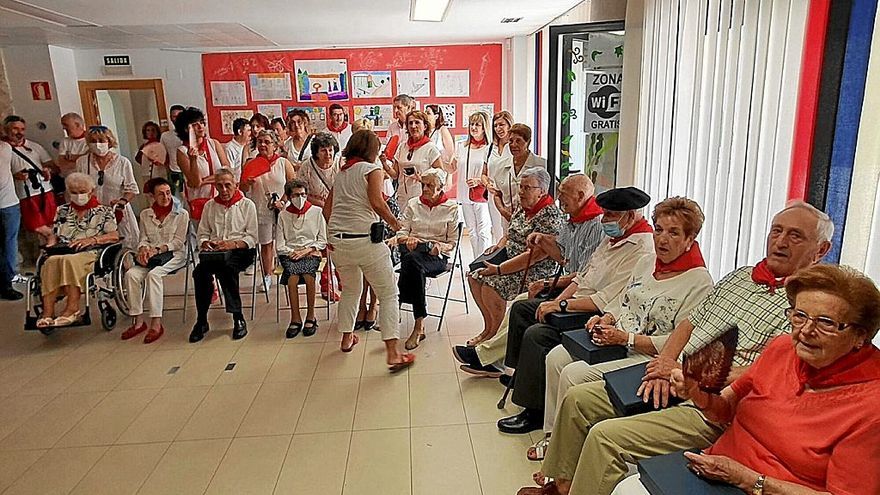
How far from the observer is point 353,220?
11.1ft

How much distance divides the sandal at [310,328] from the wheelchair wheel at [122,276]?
1366mm

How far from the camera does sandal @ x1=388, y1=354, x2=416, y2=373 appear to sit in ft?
11.6

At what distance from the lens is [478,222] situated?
5238mm

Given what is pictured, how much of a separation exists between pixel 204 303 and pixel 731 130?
3.65m

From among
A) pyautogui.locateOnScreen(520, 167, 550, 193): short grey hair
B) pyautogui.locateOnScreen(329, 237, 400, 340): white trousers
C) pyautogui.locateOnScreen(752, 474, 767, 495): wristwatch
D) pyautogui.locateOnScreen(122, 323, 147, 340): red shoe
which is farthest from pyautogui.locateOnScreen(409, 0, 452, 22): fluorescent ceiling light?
pyautogui.locateOnScreen(752, 474, 767, 495): wristwatch

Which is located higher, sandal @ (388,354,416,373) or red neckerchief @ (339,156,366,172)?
red neckerchief @ (339,156,366,172)

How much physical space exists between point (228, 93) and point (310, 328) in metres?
4.23

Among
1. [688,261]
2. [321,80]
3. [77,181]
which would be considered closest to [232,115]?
[321,80]

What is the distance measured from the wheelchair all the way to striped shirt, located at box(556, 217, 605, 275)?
10.7ft

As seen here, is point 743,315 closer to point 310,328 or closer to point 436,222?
point 436,222

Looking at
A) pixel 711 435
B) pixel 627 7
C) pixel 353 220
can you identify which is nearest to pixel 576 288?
pixel 711 435

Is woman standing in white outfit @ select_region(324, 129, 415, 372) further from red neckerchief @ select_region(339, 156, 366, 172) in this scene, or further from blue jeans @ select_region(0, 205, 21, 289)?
blue jeans @ select_region(0, 205, 21, 289)

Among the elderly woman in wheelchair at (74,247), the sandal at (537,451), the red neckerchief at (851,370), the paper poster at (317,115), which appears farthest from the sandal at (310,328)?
the paper poster at (317,115)

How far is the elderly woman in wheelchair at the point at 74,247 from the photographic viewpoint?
4.12m
